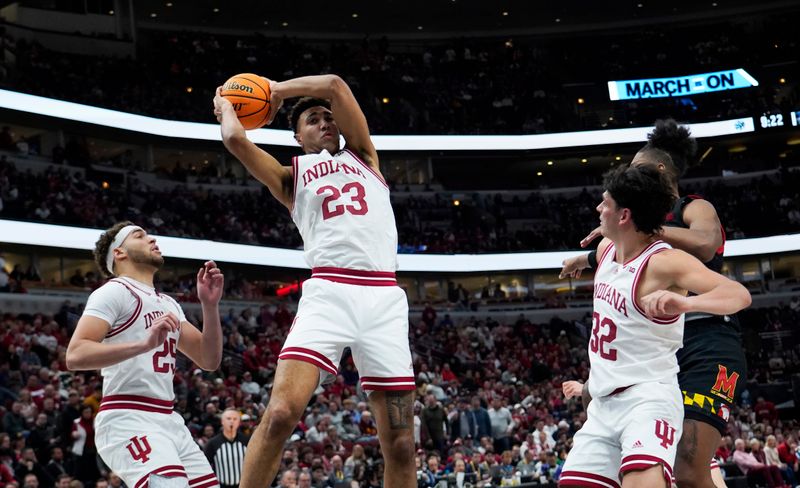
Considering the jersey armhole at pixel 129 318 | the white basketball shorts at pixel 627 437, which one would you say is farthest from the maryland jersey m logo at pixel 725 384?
the jersey armhole at pixel 129 318

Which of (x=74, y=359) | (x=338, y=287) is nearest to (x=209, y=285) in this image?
(x=74, y=359)

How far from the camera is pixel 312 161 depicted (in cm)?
570

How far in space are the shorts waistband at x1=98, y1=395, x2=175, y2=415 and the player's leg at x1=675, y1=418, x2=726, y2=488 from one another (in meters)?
3.04

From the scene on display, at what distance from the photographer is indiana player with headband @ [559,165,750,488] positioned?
4.55 meters

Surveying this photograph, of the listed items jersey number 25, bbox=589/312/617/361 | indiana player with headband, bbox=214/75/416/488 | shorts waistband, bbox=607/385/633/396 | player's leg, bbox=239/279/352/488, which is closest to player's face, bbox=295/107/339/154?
indiana player with headband, bbox=214/75/416/488

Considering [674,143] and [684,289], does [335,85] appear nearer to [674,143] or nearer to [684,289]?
[674,143]

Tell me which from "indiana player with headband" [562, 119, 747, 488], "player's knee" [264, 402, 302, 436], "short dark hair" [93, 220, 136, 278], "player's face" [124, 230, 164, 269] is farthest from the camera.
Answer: "short dark hair" [93, 220, 136, 278]

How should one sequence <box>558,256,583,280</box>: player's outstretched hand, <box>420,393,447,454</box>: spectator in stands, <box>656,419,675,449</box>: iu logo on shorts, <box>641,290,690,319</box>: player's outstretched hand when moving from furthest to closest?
<box>420,393,447,454</box>: spectator in stands
<box>558,256,583,280</box>: player's outstretched hand
<box>656,419,675,449</box>: iu logo on shorts
<box>641,290,690,319</box>: player's outstretched hand

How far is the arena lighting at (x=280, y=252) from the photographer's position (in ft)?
87.0

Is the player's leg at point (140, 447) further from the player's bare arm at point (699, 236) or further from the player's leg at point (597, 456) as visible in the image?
the player's bare arm at point (699, 236)

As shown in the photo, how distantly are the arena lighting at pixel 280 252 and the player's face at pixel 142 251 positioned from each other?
69.8 ft

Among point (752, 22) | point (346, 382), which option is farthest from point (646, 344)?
point (752, 22)

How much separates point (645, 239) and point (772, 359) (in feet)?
92.7

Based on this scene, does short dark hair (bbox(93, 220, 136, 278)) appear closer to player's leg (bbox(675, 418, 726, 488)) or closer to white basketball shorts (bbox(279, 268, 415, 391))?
white basketball shorts (bbox(279, 268, 415, 391))
